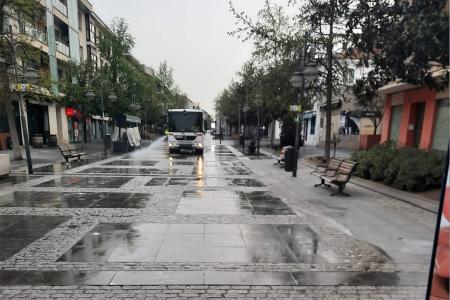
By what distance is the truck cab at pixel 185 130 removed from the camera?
66.1 ft

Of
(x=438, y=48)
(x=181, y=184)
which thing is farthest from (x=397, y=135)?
(x=181, y=184)

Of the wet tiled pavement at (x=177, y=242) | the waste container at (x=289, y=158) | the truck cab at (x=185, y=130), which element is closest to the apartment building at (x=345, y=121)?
the truck cab at (x=185, y=130)

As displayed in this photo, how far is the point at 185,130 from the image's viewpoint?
20.2 meters

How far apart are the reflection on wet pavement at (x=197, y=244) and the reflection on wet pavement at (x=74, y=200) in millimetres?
1615

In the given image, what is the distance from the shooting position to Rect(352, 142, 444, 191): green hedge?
8867mm

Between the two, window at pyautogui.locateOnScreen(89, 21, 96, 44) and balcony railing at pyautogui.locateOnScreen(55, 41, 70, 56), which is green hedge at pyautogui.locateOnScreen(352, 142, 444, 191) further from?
window at pyautogui.locateOnScreen(89, 21, 96, 44)

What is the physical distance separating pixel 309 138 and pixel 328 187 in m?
28.7

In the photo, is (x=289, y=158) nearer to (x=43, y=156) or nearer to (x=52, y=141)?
(x=43, y=156)

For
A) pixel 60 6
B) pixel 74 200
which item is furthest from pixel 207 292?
pixel 60 6

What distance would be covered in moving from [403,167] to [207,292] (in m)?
8.32

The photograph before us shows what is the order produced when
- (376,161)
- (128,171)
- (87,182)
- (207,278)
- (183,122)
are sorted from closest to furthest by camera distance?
(207,278) < (87,182) < (376,161) < (128,171) < (183,122)

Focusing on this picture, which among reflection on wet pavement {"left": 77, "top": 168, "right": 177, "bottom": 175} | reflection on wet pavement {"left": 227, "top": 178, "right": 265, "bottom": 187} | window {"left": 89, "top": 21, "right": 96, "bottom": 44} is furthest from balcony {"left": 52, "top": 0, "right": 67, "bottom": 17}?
reflection on wet pavement {"left": 227, "top": 178, "right": 265, "bottom": 187}

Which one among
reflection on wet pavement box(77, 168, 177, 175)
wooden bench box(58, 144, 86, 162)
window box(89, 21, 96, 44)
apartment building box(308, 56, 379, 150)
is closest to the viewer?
reflection on wet pavement box(77, 168, 177, 175)

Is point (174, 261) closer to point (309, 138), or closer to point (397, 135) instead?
point (397, 135)
